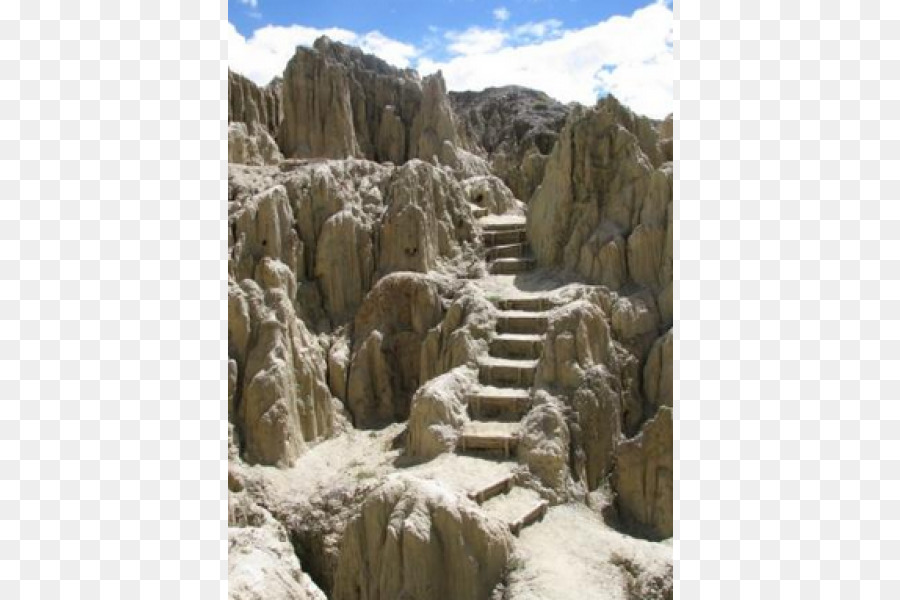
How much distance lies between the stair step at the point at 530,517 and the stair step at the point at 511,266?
8.54 metres

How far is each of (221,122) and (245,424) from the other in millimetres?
13446

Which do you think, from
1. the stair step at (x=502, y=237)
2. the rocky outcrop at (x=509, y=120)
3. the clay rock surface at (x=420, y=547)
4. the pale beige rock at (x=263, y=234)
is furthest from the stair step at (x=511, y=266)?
the rocky outcrop at (x=509, y=120)

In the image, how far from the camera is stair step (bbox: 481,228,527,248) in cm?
2380

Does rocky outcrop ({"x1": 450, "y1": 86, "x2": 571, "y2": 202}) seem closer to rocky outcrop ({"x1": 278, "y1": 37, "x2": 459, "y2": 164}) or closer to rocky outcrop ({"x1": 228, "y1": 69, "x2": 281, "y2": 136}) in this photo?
rocky outcrop ({"x1": 278, "y1": 37, "x2": 459, "y2": 164})

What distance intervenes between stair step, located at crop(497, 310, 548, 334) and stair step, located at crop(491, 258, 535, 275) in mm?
3029

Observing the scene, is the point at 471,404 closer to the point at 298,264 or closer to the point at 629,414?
the point at 629,414

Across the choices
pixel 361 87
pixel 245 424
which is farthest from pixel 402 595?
pixel 361 87


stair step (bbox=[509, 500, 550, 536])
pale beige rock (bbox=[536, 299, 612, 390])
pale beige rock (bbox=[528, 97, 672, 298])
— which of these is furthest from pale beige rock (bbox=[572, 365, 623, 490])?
pale beige rock (bbox=[528, 97, 672, 298])

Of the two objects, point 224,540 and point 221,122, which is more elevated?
point 221,122

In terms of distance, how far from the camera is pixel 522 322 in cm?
1895

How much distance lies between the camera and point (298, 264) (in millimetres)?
21188

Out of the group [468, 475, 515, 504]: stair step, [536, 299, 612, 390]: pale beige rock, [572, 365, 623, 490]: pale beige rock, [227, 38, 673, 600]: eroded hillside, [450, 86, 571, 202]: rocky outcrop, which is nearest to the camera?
[227, 38, 673, 600]: eroded hillside

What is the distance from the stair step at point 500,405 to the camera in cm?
1675

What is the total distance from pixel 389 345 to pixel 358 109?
18185 millimetres
